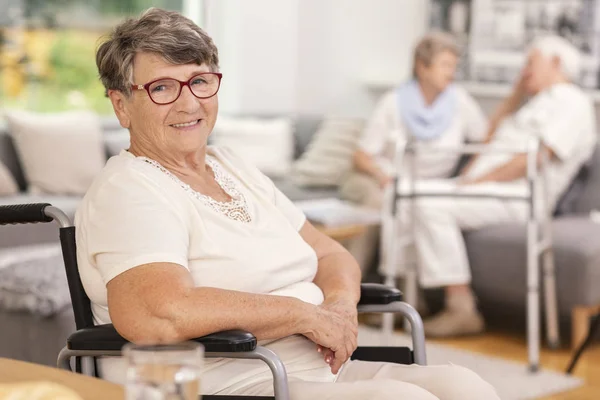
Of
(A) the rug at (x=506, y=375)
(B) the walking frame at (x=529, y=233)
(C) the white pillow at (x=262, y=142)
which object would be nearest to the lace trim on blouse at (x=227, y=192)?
(A) the rug at (x=506, y=375)

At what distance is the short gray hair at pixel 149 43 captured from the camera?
1.88 meters

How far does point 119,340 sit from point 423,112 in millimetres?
3296

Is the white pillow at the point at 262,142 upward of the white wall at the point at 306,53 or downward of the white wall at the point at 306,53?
downward

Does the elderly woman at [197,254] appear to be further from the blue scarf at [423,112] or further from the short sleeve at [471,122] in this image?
the short sleeve at [471,122]

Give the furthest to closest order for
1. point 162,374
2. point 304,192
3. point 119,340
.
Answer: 1. point 304,192
2. point 119,340
3. point 162,374

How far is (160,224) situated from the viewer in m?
1.75

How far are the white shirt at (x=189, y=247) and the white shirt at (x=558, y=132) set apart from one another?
2.61 metres

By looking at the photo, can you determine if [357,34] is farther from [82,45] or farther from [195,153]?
[195,153]

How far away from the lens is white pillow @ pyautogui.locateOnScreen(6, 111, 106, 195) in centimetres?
514

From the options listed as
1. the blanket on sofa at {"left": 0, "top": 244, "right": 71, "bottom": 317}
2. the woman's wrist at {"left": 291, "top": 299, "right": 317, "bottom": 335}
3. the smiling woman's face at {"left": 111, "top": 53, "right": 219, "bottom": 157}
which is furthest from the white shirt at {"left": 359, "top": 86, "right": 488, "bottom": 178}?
the woman's wrist at {"left": 291, "top": 299, "right": 317, "bottom": 335}

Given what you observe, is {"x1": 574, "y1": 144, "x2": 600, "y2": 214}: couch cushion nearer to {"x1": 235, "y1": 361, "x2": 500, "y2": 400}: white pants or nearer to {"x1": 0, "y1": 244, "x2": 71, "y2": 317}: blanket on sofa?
{"x1": 0, "y1": 244, "x2": 71, "y2": 317}: blanket on sofa

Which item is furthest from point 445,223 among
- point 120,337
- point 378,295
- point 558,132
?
point 120,337

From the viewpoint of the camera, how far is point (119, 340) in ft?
5.54

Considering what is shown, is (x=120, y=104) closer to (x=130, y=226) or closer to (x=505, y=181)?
(x=130, y=226)
